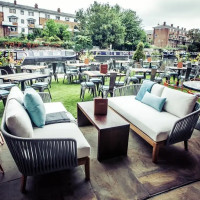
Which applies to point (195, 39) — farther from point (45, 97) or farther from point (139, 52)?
point (45, 97)

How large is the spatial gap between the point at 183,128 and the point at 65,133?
5.31 ft

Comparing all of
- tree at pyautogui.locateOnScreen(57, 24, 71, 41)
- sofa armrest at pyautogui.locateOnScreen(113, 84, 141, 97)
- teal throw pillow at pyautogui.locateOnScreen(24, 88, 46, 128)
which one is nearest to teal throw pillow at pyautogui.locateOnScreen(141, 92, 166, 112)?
sofa armrest at pyautogui.locateOnScreen(113, 84, 141, 97)

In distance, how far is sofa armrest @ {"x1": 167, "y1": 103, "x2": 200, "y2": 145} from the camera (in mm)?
2150

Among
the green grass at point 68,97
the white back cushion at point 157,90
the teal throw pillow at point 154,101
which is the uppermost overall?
the white back cushion at point 157,90

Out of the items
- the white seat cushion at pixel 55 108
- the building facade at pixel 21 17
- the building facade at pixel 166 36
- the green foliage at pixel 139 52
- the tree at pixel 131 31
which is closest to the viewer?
the white seat cushion at pixel 55 108

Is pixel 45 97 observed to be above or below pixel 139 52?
below

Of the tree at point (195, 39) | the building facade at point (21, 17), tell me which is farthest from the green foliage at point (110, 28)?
the building facade at point (21, 17)

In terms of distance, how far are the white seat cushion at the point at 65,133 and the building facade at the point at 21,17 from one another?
36989 millimetres

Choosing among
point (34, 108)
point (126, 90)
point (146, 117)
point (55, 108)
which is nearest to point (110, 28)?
point (126, 90)

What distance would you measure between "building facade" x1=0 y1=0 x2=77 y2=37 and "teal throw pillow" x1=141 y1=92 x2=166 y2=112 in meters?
36.6

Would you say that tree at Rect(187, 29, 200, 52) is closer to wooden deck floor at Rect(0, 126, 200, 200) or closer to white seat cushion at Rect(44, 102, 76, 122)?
wooden deck floor at Rect(0, 126, 200, 200)

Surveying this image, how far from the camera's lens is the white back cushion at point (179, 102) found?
7.98 feet

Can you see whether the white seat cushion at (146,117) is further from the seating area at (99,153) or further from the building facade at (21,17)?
the building facade at (21,17)

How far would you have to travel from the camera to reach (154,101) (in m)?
2.88
